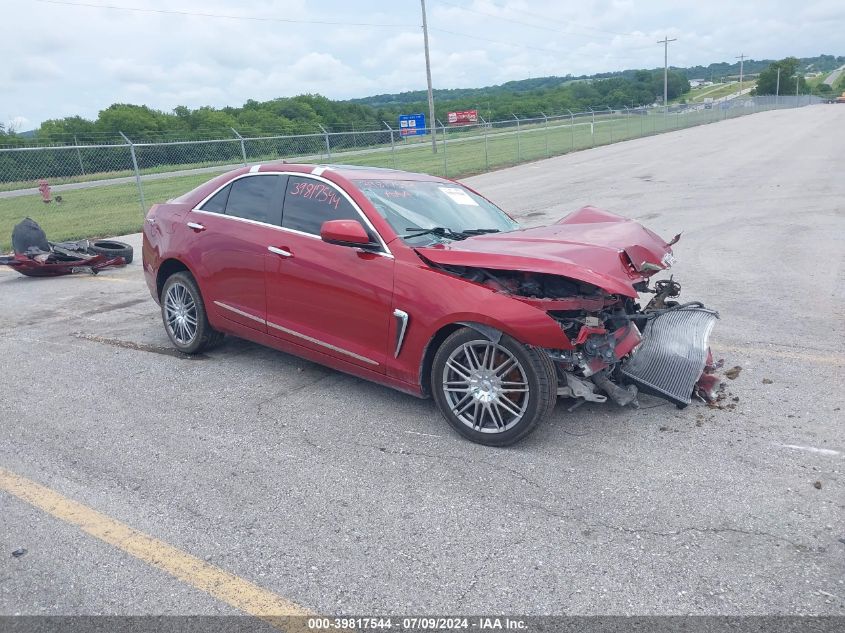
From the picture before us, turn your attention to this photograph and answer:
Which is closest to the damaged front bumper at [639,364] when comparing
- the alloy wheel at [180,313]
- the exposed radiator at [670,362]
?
the exposed radiator at [670,362]

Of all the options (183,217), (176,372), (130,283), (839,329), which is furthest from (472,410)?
(130,283)

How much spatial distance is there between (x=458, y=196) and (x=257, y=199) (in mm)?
1542

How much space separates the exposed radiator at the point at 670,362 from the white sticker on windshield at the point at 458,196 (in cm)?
168

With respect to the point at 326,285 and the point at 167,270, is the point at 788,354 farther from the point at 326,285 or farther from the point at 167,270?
the point at 167,270

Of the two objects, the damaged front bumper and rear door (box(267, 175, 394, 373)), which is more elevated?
rear door (box(267, 175, 394, 373))

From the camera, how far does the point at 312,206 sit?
4.98 m

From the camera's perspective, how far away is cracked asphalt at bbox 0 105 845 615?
9.50ft

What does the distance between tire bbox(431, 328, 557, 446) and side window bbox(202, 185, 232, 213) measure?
7.87 feet

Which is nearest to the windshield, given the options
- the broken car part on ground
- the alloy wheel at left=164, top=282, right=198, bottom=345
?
the alloy wheel at left=164, top=282, right=198, bottom=345

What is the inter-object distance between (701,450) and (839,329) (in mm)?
2856

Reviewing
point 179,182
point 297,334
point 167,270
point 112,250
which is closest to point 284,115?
point 179,182

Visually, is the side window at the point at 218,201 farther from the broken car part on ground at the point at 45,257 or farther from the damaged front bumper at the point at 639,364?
the broken car part on ground at the point at 45,257

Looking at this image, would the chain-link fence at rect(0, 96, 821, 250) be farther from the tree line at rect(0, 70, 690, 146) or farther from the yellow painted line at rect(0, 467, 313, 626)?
the yellow painted line at rect(0, 467, 313, 626)

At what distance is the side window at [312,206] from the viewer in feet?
15.7
